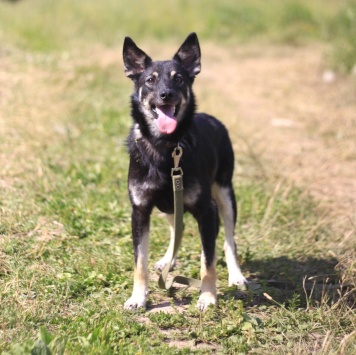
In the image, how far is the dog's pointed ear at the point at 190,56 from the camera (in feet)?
15.5

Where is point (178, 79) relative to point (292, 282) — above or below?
above

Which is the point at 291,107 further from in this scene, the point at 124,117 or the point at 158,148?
the point at 158,148

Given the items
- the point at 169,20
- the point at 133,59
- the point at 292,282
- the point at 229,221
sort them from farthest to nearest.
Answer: the point at 169,20 → the point at 229,221 → the point at 292,282 → the point at 133,59

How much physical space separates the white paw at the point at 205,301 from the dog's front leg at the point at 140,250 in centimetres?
37

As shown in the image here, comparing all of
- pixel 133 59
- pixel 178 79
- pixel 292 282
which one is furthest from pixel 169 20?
pixel 292 282

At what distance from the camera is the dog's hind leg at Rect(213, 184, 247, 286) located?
16.3ft

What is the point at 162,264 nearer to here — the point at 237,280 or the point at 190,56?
the point at 237,280

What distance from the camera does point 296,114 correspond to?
10.3 m

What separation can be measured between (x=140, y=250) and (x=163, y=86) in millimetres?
1118

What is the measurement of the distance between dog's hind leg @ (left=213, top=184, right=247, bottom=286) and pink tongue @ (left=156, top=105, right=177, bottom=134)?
100 centimetres

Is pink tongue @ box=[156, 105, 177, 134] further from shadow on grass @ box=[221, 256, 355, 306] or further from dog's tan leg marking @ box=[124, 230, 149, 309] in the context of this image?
shadow on grass @ box=[221, 256, 355, 306]

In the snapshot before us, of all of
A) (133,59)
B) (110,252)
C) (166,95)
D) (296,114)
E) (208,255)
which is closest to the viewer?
(166,95)

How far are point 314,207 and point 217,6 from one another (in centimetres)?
1403

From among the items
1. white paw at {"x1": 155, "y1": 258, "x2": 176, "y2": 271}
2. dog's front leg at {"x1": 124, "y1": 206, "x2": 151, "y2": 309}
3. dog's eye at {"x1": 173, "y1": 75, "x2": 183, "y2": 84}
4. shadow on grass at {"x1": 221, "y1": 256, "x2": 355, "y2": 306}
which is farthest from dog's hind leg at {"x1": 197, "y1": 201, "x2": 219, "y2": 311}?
dog's eye at {"x1": 173, "y1": 75, "x2": 183, "y2": 84}
